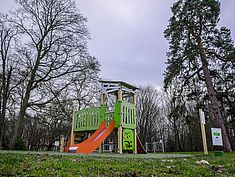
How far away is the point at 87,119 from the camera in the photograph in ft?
34.2

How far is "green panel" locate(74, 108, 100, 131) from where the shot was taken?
1001cm

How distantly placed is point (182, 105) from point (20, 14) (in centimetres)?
1294

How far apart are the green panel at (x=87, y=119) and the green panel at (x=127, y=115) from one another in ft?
4.37

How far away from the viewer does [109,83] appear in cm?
1098

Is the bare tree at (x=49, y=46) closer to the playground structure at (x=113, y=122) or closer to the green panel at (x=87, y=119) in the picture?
the green panel at (x=87, y=119)

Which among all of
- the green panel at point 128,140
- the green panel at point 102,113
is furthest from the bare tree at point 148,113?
the green panel at point 102,113

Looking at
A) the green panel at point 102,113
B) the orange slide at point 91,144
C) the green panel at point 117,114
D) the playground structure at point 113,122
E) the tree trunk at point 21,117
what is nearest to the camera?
the orange slide at point 91,144

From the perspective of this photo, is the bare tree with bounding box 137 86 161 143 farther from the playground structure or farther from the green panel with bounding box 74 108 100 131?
the green panel with bounding box 74 108 100 131

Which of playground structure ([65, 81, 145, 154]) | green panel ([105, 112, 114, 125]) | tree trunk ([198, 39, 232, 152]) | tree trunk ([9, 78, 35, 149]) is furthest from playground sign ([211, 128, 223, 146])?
tree trunk ([9, 78, 35, 149])

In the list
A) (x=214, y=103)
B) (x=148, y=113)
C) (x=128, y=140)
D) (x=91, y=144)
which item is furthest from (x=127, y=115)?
(x=148, y=113)

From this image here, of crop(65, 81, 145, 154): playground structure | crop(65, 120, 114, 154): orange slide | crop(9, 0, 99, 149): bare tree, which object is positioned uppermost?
crop(9, 0, 99, 149): bare tree

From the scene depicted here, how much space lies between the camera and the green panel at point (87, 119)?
10.0 meters

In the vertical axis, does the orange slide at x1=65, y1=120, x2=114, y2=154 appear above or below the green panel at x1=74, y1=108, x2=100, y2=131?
below

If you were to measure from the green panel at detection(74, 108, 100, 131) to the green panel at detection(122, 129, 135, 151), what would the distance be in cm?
144
